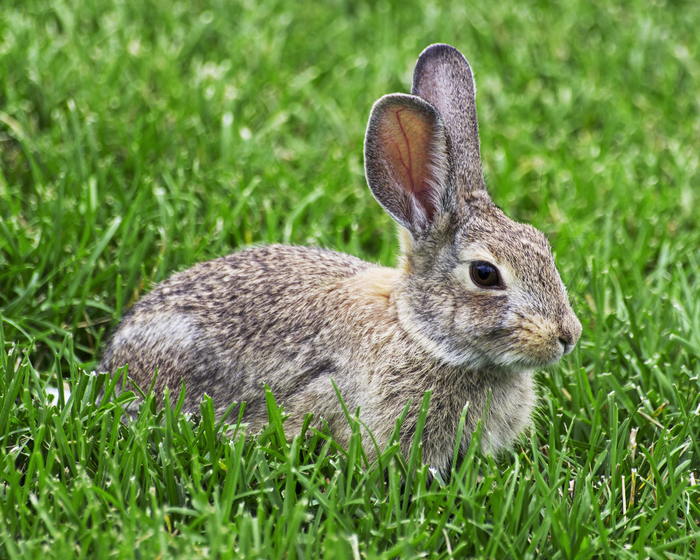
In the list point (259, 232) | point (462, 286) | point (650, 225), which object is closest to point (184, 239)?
point (259, 232)

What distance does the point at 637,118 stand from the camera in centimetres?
648

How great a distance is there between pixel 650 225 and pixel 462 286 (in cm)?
225

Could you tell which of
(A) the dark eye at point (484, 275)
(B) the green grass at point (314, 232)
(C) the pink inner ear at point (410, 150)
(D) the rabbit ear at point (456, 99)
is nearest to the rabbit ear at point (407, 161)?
(C) the pink inner ear at point (410, 150)

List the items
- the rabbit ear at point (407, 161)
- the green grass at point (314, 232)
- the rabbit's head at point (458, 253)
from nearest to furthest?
the green grass at point (314, 232)
the rabbit's head at point (458, 253)
the rabbit ear at point (407, 161)

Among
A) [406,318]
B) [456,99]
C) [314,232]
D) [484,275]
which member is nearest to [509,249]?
[484,275]

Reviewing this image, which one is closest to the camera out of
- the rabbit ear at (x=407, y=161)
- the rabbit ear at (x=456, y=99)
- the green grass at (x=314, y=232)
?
the green grass at (x=314, y=232)

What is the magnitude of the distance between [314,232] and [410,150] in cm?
144

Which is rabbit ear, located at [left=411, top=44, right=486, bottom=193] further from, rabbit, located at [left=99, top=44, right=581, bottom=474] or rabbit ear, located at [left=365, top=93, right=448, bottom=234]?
rabbit ear, located at [left=365, top=93, right=448, bottom=234]

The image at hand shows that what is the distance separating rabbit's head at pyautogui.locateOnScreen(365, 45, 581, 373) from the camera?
329cm

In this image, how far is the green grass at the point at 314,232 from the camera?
115 inches

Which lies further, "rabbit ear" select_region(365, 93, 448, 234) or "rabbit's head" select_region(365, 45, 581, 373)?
"rabbit ear" select_region(365, 93, 448, 234)

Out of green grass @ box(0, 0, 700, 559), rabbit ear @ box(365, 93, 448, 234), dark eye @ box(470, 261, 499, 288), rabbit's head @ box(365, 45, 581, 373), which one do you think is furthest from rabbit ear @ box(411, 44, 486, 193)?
green grass @ box(0, 0, 700, 559)

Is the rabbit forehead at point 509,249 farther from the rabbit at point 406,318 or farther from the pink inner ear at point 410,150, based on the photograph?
the pink inner ear at point 410,150

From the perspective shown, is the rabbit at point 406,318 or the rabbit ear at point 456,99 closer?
the rabbit at point 406,318
